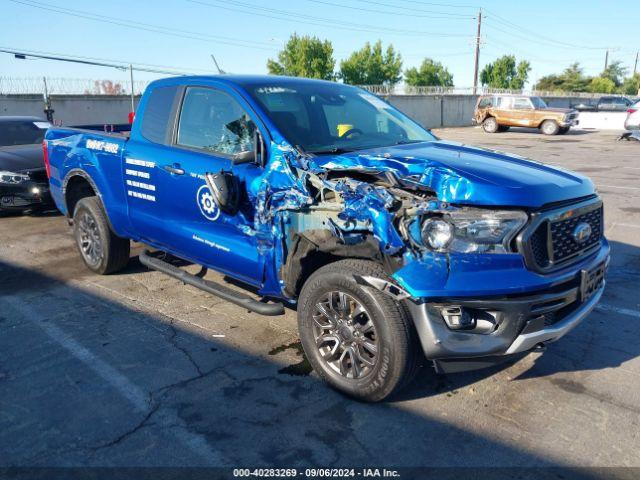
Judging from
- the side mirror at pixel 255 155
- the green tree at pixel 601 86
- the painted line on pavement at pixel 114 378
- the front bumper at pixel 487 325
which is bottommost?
the painted line on pavement at pixel 114 378

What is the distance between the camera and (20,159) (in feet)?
27.9

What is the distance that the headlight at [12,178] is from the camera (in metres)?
8.12

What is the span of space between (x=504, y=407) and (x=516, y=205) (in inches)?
48.9

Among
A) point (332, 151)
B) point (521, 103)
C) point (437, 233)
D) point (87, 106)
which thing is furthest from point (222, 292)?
point (521, 103)

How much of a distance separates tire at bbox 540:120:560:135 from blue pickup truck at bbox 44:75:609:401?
85.3ft

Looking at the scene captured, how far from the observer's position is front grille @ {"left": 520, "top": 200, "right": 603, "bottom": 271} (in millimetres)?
2934

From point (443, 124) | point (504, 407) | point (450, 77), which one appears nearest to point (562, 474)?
point (504, 407)

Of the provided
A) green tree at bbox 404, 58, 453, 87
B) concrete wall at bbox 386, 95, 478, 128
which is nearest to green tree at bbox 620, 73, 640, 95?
green tree at bbox 404, 58, 453, 87

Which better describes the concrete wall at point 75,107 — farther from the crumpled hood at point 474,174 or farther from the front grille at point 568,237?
the front grille at point 568,237

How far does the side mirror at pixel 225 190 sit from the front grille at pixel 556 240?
1875mm

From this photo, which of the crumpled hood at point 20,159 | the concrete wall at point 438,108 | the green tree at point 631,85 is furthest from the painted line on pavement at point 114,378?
the green tree at point 631,85

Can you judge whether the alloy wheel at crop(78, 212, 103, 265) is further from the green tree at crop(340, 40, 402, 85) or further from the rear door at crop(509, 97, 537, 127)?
the green tree at crop(340, 40, 402, 85)

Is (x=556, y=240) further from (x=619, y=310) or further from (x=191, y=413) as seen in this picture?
(x=191, y=413)

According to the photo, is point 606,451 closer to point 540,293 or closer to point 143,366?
point 540,293
